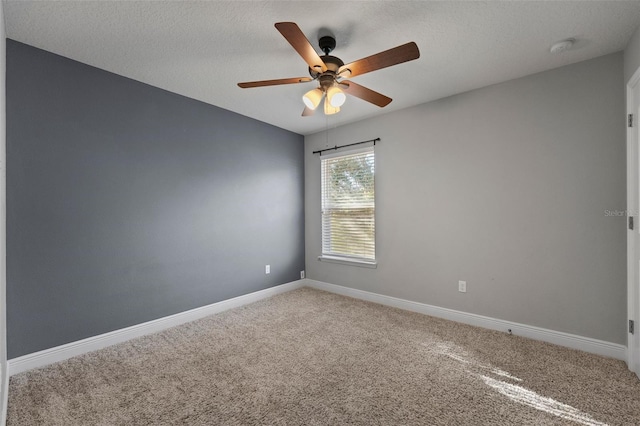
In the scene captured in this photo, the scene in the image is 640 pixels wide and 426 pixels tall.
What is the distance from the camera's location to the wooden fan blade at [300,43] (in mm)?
1482

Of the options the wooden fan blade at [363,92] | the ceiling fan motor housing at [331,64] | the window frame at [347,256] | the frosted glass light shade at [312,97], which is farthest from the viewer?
A: the window frame at [347,256]

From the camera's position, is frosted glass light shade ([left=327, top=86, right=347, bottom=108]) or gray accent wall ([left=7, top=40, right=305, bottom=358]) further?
gray accent wall ([left=7, top=40, right=305, bottom=358])

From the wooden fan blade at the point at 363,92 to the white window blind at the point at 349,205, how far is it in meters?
1.52

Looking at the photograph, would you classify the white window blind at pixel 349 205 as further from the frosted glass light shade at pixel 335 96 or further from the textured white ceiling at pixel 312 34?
the frosted glass light shade at pixel 335 96

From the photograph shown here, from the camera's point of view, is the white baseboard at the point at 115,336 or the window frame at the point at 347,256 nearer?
the white baseboard at the point at 115,336

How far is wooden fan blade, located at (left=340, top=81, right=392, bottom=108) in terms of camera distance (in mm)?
2168

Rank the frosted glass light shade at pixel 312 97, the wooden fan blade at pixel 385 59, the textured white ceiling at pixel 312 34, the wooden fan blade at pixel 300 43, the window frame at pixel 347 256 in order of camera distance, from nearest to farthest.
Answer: the wooden fan blade at pixel 300 43
the wooden fan blade at pixel 385 59
the textured white ceiling at pixel 312 34
the frosted glass light shade at pixel 312 97
the window frame at pixel 347 256

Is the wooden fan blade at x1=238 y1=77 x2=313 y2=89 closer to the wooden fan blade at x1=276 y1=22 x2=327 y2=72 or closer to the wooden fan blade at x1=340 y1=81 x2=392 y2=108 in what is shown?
the wooden fan blade at x1=276 y1=22 x2=327 y2=72

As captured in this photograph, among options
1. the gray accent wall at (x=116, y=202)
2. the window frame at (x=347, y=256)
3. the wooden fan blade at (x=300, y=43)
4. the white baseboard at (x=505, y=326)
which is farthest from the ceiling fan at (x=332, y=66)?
the white baseboard at (x=505, y=326)

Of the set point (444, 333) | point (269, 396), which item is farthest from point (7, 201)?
point (444, 333)

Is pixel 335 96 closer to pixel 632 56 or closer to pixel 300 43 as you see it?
pixel 300 43

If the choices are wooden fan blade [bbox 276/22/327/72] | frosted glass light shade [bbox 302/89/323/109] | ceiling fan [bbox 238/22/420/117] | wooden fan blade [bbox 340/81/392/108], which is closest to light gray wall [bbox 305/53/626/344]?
wooden fan blade [bbox 340/81/392/108]

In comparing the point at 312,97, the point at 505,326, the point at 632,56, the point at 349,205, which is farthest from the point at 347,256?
the point at 632,56

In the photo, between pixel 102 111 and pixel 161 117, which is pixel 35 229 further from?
pixel 161 117
